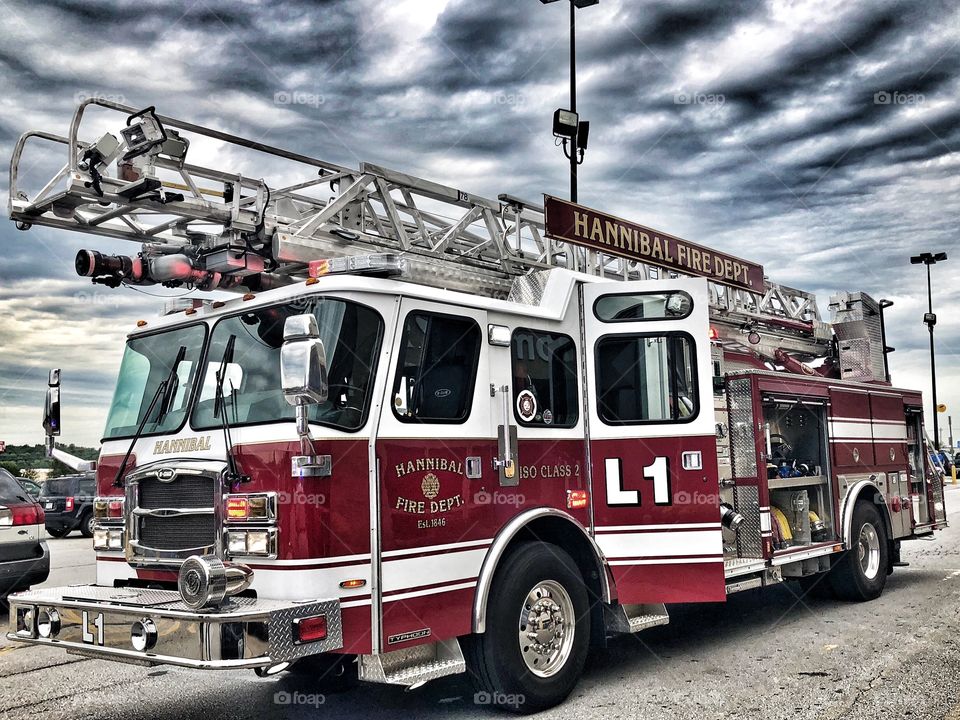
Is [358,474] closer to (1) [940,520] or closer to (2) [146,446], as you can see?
(2) [146,446]

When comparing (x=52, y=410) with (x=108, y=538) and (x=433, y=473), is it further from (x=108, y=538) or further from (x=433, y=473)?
(x=433, y=473)

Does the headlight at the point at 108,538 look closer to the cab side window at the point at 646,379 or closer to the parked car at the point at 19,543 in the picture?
the cab side window at the point at 646,379

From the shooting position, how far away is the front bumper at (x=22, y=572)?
8.73 meters

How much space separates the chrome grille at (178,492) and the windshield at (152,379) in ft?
1.25

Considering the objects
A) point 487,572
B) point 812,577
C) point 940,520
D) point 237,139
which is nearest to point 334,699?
point 487,572

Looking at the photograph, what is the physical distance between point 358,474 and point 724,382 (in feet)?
12.9

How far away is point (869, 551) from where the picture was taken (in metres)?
9.36

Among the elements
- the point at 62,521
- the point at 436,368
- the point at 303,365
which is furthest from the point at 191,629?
the point at 62,521

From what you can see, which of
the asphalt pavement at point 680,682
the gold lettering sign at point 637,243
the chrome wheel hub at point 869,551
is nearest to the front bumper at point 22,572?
the asphalt pavement at point 680,682

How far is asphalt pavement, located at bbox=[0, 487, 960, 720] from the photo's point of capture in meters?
5.66

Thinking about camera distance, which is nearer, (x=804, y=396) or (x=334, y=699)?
(x=334, y=699)

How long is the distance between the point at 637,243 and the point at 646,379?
1.28 m

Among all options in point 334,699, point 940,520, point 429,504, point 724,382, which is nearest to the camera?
point 429,504

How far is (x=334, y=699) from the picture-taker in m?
6.13
